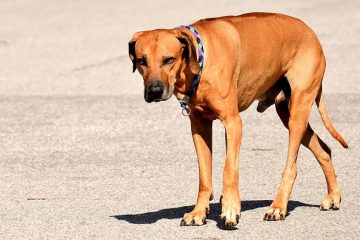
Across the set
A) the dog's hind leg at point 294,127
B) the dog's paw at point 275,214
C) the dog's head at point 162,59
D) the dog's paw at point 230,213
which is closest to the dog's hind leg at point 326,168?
the dog's hind leg at point 294,127

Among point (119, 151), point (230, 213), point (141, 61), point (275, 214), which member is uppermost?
point (141, 61)

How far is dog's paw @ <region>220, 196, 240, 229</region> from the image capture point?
25.2ft

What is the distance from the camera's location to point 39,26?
21516mm

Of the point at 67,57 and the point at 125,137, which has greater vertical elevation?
the point at 125,137

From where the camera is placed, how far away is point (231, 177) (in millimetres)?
7859

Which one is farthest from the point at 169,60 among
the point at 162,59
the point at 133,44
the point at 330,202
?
the point at 330,202

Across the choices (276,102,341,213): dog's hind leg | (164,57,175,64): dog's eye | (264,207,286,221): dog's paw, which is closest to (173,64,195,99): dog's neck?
(164,57,175,64): dog's eye

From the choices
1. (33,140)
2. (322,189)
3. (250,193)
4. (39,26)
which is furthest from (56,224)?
(39,26)

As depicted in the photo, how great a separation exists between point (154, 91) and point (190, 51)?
1.35 feet

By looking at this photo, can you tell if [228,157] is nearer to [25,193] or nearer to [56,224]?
[56,224]

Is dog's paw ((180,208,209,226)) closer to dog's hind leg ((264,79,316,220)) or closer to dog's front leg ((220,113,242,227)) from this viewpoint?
dog's front leg ((220,113,242,227))

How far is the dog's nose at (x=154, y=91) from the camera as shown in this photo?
24.3ft

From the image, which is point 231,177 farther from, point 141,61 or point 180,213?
point 141,61

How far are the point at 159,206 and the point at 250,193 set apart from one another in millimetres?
879
